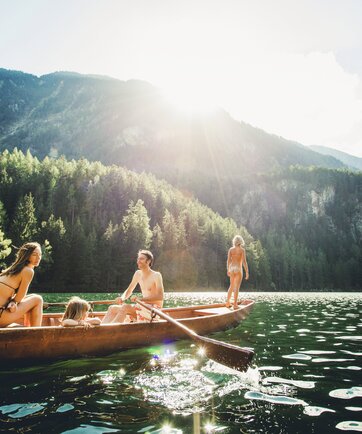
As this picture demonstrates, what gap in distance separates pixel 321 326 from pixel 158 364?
8.60 meters

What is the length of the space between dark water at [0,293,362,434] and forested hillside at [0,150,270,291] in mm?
41168

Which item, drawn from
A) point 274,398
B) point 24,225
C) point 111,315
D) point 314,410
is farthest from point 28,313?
point 24,225

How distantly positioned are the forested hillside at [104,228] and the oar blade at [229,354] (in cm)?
4260

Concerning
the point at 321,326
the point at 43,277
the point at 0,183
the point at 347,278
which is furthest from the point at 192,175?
the point at 321,326

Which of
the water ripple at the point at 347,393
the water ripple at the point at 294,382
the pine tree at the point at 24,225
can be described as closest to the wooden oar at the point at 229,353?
the water ripple at the point at 294,382

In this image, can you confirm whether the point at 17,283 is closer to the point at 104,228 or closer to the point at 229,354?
the point at 229,354

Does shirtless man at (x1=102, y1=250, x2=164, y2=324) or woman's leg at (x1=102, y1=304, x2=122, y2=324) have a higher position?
shirtless man at (x1=102, y1=250, x2=164, y2=324)

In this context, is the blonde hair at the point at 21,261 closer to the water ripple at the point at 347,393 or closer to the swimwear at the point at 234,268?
the water ripple at the point at 347,393

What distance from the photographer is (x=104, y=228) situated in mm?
75875

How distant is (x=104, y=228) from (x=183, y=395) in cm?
7276

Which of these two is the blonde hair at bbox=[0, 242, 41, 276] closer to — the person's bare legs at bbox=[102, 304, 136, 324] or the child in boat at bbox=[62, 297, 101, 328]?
the child in boat at bbox=[62, 297, 101, 328]

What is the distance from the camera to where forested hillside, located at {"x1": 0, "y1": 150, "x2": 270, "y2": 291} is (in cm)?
5997

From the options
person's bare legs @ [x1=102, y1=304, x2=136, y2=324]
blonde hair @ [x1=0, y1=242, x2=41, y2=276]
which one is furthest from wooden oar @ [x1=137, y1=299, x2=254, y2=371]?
blonde hair @ [x1=0, y1=242, x2=41, y2=276]

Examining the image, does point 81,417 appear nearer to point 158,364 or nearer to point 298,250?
point 158,364
